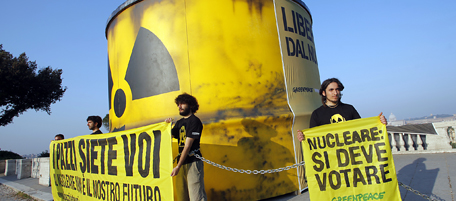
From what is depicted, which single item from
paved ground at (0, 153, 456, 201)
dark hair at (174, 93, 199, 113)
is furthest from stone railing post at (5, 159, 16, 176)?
dark hair at (174, 93, 199, 113)

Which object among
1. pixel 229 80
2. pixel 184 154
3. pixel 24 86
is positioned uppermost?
pixel 24 86

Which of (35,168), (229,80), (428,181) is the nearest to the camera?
(428,181)

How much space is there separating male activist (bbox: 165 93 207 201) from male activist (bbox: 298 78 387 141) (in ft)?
4.37

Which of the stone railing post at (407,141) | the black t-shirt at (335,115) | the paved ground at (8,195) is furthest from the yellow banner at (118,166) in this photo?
the stone railing post at (407,141)

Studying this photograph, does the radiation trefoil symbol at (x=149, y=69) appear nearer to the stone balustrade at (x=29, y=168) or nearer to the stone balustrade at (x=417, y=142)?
the stone balustrade at (x=29, y=168)

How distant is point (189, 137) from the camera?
3.51 meters

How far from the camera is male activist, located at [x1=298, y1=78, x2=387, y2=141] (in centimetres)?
337

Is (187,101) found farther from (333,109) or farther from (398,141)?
(398,141)

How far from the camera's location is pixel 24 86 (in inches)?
807

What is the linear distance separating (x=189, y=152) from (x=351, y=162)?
6.48 feet

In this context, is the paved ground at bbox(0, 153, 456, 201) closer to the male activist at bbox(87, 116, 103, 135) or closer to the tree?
the male activist at bbox(87, 116, 103, 135)

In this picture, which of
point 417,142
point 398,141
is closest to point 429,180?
point 398,141

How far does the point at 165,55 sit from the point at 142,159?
6.62 ft

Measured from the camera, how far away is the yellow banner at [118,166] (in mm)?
3682
